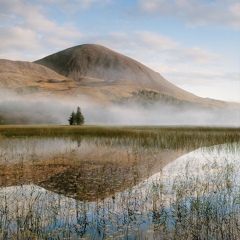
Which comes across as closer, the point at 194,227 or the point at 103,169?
the point at 194,227

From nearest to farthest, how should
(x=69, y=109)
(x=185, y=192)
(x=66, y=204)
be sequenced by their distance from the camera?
(x=66, y=204) < (x=185, y=192) < (x=69, y=109)

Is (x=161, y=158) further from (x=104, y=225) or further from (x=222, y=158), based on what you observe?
(x=104, y=225)

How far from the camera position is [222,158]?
27.3 meters

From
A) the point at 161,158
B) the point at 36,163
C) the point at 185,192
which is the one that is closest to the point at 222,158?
the point at 161,158

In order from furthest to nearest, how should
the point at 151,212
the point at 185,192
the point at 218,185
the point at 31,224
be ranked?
1. the point at 218,185
2. the point at 185,192
3. the point at 151,212
4. the point at 31,224

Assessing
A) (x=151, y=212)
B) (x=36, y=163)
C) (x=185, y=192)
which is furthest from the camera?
(x=36, y=163)

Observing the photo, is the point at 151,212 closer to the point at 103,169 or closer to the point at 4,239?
the point at 4,239

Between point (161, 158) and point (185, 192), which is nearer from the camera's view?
point (185, 192)

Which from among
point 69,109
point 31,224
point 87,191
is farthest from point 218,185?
point 69,109

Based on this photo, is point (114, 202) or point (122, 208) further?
point (114, 202)

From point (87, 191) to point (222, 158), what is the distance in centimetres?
1530

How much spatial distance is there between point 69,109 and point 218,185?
182 metres

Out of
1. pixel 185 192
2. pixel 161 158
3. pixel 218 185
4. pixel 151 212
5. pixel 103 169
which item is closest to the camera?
pixel 151 212

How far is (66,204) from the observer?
45.2 ft
